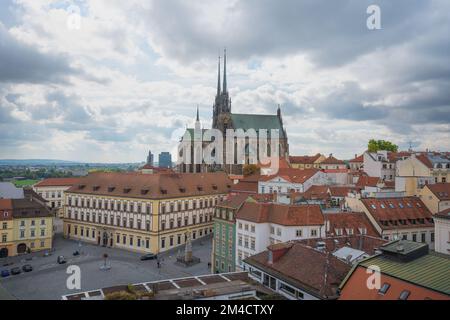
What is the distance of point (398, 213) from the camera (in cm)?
4856

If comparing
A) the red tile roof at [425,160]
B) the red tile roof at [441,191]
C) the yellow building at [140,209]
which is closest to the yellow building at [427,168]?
the red tile roof at [425,160]

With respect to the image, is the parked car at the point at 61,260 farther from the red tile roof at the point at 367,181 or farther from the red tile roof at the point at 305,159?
the red tile roof at the point at 305,159

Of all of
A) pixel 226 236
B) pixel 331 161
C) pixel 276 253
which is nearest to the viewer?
pixel 276 253

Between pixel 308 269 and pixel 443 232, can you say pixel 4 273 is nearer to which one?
pixel 308 269

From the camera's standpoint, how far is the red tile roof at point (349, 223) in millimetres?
43531

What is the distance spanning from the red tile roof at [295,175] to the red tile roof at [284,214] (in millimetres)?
34598

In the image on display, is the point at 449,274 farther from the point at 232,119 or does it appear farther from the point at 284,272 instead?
the point at 232,119

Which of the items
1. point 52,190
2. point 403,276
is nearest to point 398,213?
point 403,276

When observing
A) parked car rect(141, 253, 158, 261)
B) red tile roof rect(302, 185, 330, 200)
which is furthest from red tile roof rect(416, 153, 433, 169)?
parked car rect(141, 253, 158, 261)

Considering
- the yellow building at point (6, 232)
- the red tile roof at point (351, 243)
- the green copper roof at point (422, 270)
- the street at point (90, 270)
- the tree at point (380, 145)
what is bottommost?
the street at point (90, 270)

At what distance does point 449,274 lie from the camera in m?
20.3

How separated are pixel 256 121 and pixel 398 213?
104m
